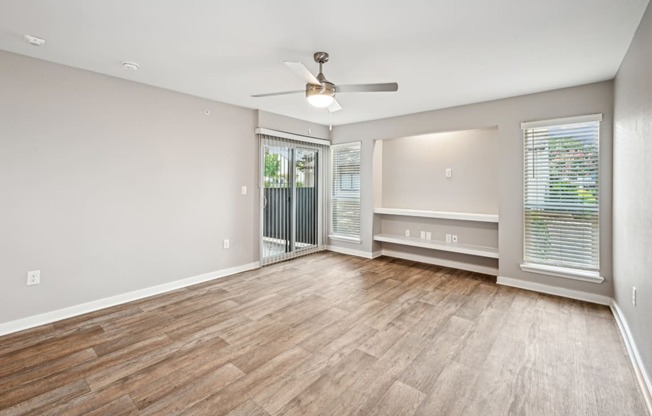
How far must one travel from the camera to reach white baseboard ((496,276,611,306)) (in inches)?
131

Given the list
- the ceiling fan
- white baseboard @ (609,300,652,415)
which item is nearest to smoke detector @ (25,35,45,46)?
the ceiling fan

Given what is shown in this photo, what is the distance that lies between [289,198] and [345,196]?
1184 millimetres

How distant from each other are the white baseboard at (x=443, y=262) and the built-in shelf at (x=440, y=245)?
301 mm

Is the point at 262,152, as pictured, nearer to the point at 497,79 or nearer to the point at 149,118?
the point at 149,118

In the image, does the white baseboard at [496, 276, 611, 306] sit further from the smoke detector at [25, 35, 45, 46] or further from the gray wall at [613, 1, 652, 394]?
the smoke detector at [25, 35, 45, 46]

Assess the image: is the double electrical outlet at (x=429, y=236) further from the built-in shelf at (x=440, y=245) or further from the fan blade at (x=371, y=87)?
the fan blade at (x=371, y=87)

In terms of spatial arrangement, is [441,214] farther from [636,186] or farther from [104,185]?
[104,185]

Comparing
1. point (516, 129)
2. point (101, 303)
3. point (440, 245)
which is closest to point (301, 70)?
point (516, 129)

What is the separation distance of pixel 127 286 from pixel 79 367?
135 cm

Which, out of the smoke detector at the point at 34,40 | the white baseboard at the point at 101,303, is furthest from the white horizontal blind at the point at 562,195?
the smoke detector at the point at 34,40

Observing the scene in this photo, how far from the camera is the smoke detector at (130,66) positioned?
9.46 ft

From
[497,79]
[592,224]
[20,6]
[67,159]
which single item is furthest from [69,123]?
[592,224]

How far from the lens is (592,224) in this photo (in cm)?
337

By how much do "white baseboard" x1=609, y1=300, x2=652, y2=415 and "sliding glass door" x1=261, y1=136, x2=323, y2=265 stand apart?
13.8 ft
